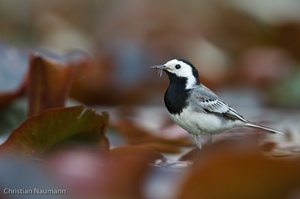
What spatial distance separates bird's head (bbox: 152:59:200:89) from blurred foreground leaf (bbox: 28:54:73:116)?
1.65 feet

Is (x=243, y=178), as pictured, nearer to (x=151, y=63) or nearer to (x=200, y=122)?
(x=200, y=122)

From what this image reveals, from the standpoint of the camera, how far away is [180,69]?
4.66 ft

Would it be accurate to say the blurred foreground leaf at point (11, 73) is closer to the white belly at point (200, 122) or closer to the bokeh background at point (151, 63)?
the bokeh background at point (151, 63)

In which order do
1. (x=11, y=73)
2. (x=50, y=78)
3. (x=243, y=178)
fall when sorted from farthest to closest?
(x=11, y=73) → (x=50, y=78) → (x=243, y=178)

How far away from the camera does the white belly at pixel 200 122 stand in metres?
1.42

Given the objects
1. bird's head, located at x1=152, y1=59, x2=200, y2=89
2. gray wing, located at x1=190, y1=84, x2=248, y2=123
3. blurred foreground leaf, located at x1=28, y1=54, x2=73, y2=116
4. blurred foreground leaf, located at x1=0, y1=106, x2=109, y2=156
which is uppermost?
bird's head, located at x1=152, y1=59, x2=200, y2=89

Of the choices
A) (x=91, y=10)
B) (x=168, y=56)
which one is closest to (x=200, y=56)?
(x=168, y=56)

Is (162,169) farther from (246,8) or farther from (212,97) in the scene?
(246,8)

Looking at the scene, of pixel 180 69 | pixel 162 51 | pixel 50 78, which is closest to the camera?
pixel 180 69

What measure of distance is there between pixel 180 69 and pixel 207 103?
0.12m

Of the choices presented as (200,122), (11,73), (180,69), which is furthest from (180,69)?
(11,73)

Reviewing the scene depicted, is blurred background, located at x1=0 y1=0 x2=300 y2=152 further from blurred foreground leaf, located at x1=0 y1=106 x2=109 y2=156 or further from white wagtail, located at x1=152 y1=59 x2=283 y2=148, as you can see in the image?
white wagtail, located at x1=152 y1=59 x2=283 y2=148

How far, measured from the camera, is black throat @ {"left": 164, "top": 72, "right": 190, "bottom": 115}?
1424 mm

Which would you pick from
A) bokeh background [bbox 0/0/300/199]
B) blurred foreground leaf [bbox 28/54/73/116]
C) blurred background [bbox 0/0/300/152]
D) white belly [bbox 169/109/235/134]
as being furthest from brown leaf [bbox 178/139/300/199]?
blurred background [bbox 0/0/300/152]
